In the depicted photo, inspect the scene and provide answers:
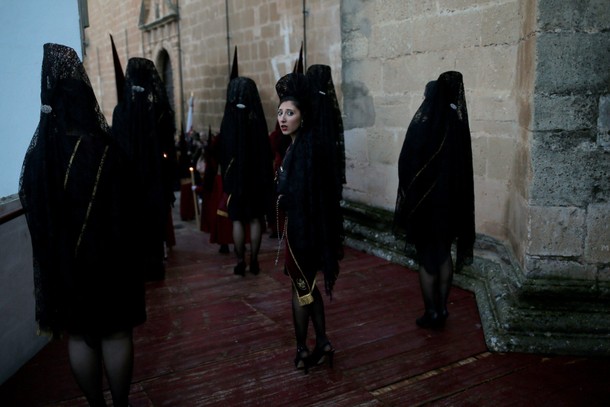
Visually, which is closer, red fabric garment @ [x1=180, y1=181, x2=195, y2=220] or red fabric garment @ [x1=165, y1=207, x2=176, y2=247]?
red fabric garment @ [x1=165, y1=207, x2=176, y2=247]

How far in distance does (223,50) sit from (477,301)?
7.84 metres

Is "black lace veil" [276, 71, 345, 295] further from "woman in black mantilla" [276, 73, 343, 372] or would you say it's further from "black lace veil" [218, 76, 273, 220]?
"black lace veil" [218, 76, 273, 220]

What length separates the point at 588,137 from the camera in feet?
11.9

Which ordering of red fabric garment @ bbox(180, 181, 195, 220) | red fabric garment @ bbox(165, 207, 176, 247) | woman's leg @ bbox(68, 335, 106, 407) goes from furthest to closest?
red fabric garment @ bbox(180, 181, 195, 220) → red fabric garment @ bbox(165, 207, 176, 247) → woman's leg @ bbox(68, 335, 106, 407)

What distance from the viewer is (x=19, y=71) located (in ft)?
13.1

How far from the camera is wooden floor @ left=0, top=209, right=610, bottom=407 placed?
315 cm

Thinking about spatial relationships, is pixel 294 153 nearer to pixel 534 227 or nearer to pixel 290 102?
pixel 290 102

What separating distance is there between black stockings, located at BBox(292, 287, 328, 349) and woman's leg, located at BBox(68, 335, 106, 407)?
1158mm

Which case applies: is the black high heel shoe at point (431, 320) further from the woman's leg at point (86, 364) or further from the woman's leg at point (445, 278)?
the woman's leg at point (86, 364)

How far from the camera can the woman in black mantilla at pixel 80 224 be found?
2.44m

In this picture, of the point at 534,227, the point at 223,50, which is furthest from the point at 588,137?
the point at 223,50

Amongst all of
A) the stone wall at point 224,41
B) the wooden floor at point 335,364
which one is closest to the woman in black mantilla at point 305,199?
the wooden floor at point 335,364

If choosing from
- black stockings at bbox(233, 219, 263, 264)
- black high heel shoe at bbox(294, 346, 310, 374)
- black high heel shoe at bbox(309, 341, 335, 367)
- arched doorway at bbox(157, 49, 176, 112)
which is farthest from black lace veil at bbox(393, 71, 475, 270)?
arched doorway at bbox(157, 49, 176, 112)

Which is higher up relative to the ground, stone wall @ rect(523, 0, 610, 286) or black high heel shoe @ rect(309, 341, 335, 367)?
stone wall @ rect(523, 0, 610, 286)
